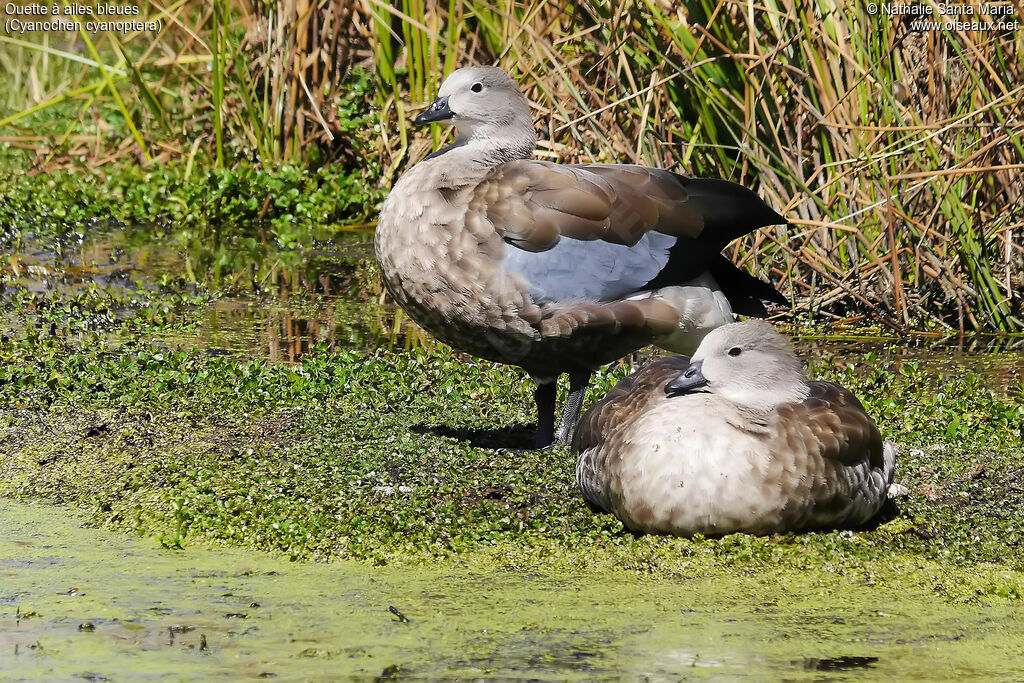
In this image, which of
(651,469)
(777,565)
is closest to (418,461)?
(651,469)

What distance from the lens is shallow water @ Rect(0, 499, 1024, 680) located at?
321 centimetres

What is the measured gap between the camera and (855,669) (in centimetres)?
322

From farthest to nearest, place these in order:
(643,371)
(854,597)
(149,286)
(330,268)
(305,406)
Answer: (330,268), (149,286), (305,406), (643,371), (854,597)

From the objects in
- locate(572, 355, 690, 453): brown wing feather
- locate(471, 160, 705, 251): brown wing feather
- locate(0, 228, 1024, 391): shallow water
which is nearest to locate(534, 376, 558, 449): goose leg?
locate(572, 355, 690, 453): brown wing feather

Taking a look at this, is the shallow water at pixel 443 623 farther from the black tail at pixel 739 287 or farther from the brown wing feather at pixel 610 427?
the black tail at pixel 739 287

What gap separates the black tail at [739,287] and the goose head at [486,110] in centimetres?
85

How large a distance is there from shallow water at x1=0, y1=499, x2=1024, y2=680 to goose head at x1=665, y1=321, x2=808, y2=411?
0.59 metres

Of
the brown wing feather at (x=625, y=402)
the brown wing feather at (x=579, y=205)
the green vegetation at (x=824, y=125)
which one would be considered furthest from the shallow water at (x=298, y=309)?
the brown wing feather at (x=625, y=402)

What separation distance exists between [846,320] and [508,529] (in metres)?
3.26

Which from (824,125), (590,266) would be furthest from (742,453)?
(824,125)

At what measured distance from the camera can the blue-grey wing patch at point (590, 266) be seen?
4.71 metres

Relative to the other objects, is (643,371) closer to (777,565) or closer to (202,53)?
(777,565)

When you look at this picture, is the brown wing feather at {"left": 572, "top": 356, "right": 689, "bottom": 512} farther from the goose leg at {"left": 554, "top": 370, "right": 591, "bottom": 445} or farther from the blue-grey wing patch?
the goose leg at {"left": 554, "top": 370, "right": 591, "bottom": 445}

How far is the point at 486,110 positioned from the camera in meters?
5.22
